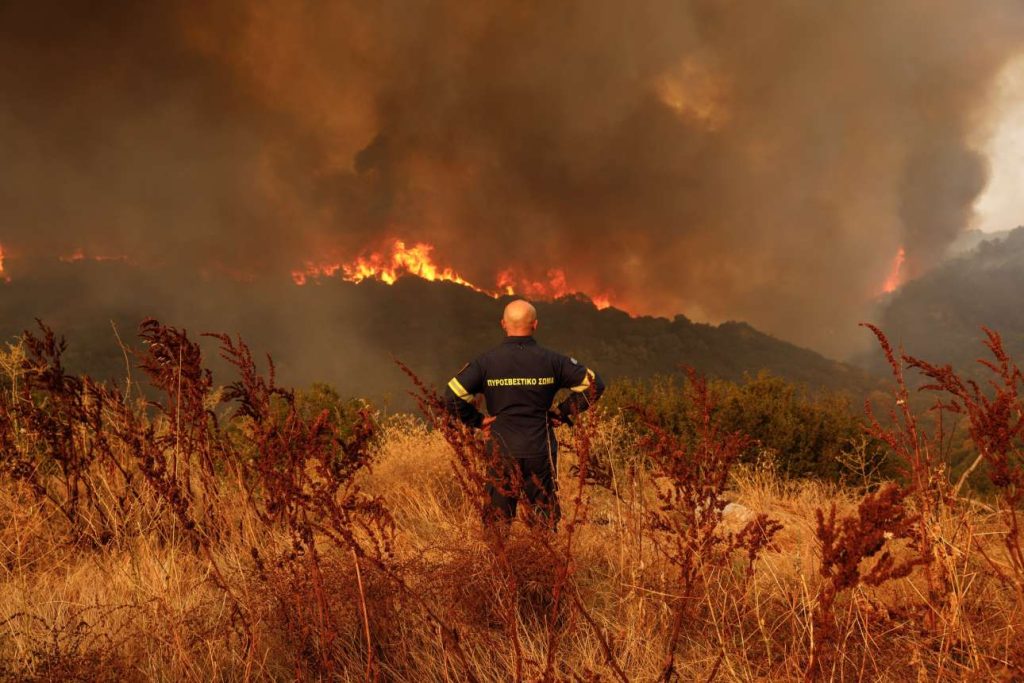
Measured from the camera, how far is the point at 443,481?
22.6 feet

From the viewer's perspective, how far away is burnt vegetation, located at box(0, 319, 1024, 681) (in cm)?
187

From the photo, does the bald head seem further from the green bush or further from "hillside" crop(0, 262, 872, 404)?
"hillside" crop(0, 262, 872, 404)

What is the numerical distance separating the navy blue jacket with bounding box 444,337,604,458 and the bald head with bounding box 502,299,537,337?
0.07 metres

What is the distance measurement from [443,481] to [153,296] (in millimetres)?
109740

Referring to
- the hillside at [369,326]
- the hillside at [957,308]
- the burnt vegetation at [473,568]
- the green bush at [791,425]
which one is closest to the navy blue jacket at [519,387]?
the burnt vegetation at [473,568]

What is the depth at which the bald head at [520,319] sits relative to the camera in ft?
14.6

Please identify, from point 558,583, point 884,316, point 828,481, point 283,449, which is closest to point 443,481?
point 283,449

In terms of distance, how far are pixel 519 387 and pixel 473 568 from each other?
5.46 ft

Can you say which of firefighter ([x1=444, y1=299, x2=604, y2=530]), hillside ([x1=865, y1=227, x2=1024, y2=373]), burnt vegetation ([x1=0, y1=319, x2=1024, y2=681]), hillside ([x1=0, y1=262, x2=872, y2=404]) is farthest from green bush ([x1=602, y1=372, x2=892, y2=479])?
hillside ([x1=865, y1=227, x2=1024, y2=373])

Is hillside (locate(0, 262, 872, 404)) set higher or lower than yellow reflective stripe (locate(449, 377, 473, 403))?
higher

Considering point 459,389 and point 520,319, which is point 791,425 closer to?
point 520,319

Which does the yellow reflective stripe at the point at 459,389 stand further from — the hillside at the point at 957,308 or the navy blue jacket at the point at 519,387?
the hillside at the point at 957,308

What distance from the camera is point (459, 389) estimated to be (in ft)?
14.3

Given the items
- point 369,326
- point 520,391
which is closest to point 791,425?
point 520,391
